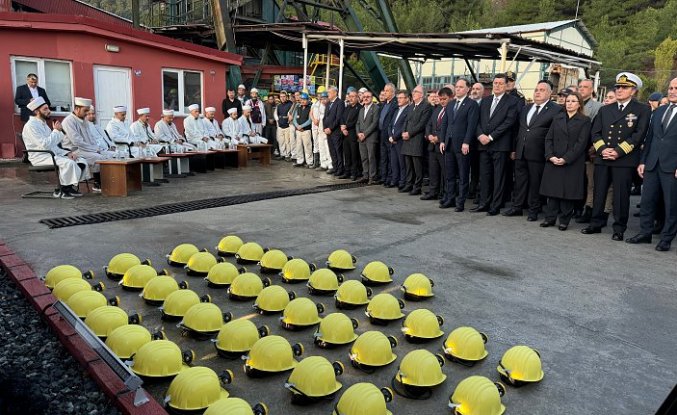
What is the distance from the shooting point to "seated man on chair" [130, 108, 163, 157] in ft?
34.7

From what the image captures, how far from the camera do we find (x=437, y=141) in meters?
8.91

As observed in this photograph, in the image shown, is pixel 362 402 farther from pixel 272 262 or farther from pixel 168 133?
pixel 168 133

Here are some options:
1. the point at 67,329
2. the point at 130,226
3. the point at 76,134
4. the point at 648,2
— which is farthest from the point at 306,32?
the point at 648,2

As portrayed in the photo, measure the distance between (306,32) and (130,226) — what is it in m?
11.1

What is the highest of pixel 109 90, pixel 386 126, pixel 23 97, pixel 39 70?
pixel 39 70

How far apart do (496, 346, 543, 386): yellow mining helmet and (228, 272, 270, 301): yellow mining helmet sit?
2.17m

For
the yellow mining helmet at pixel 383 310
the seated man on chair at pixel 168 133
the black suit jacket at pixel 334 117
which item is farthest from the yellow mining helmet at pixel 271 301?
the seated man on chair at pixel 168 133

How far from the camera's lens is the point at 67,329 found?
3451mm

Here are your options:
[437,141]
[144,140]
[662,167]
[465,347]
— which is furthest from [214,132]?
[465,347]

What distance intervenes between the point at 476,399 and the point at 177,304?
2382 millimetres

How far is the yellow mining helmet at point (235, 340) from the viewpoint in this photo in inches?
136

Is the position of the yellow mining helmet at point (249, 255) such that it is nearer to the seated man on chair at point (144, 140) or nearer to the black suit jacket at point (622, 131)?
the black suit jacket at point (622, 131)

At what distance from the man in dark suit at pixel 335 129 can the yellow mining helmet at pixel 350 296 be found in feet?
25.3

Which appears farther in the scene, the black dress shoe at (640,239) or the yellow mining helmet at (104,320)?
the black dress shoe at (640,239)
